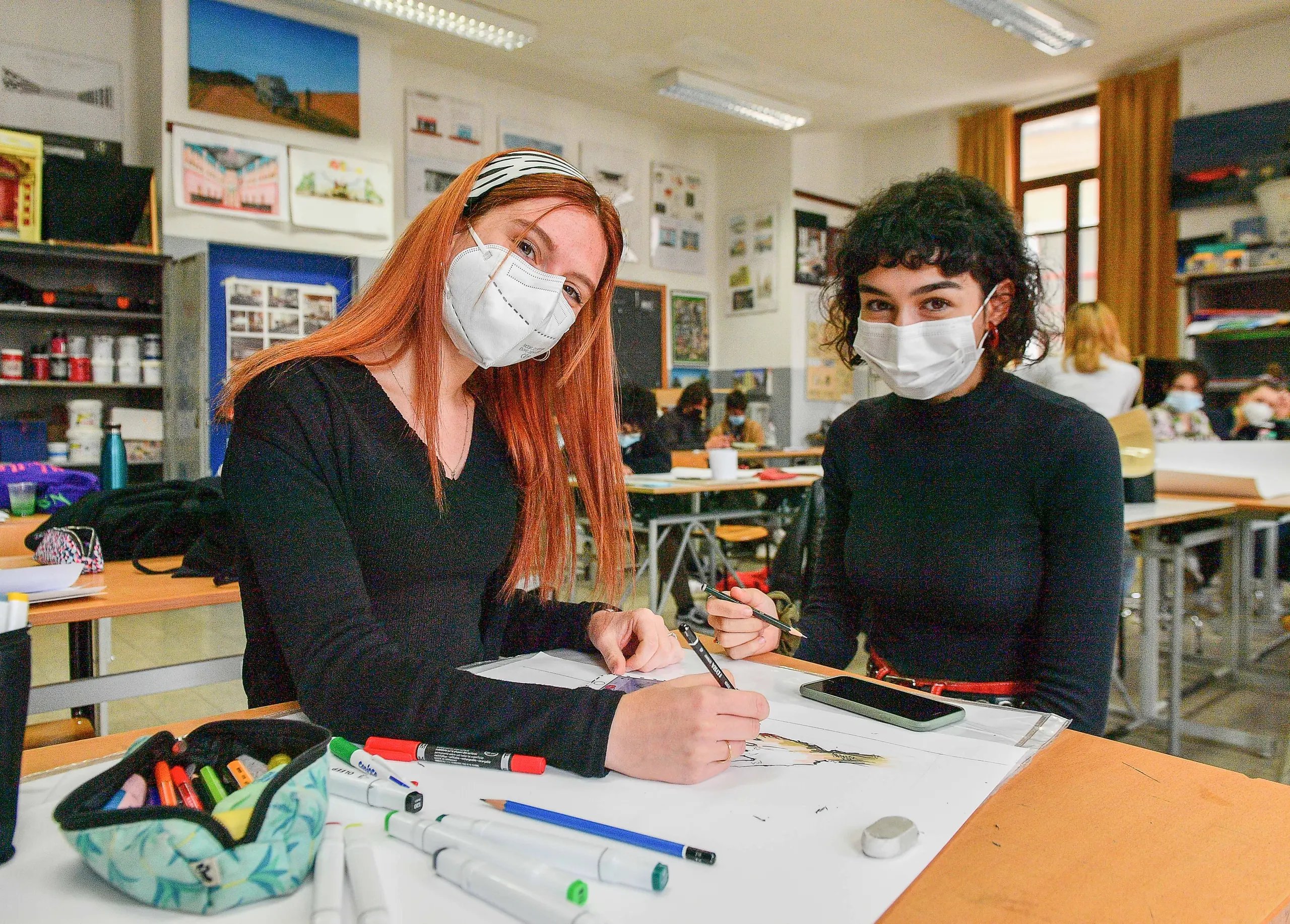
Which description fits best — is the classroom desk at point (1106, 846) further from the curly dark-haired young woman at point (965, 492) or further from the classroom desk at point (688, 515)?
the classroom desk at point (688, 515)

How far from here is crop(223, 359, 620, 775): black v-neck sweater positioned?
69cm

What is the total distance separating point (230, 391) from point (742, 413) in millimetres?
6177

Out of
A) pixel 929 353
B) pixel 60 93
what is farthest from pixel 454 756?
pixel 60 93

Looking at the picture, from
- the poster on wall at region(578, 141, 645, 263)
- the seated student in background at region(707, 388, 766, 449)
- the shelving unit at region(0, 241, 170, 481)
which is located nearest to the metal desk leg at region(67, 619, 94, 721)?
the shelving unit at region(0, 241, 170, 481)

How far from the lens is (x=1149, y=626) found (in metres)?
2.67

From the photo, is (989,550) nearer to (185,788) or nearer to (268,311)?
(185,788)

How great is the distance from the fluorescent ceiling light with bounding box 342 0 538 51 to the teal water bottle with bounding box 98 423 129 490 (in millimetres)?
3331

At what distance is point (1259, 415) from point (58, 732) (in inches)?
184

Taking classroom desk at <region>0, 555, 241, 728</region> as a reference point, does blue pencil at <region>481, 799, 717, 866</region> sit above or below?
above

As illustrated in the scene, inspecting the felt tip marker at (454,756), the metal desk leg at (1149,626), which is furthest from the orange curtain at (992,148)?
the felt tip marker at (454,756)

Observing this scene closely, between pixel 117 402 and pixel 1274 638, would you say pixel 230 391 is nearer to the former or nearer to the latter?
pixel 1274 638

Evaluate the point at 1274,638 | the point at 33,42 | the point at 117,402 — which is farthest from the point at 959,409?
the point at 33,42

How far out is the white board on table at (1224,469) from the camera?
2.78 meters

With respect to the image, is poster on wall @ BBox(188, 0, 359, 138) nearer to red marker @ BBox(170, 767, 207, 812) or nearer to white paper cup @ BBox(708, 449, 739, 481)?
white paper cup @ BBox(708, 449, 739, 481)
